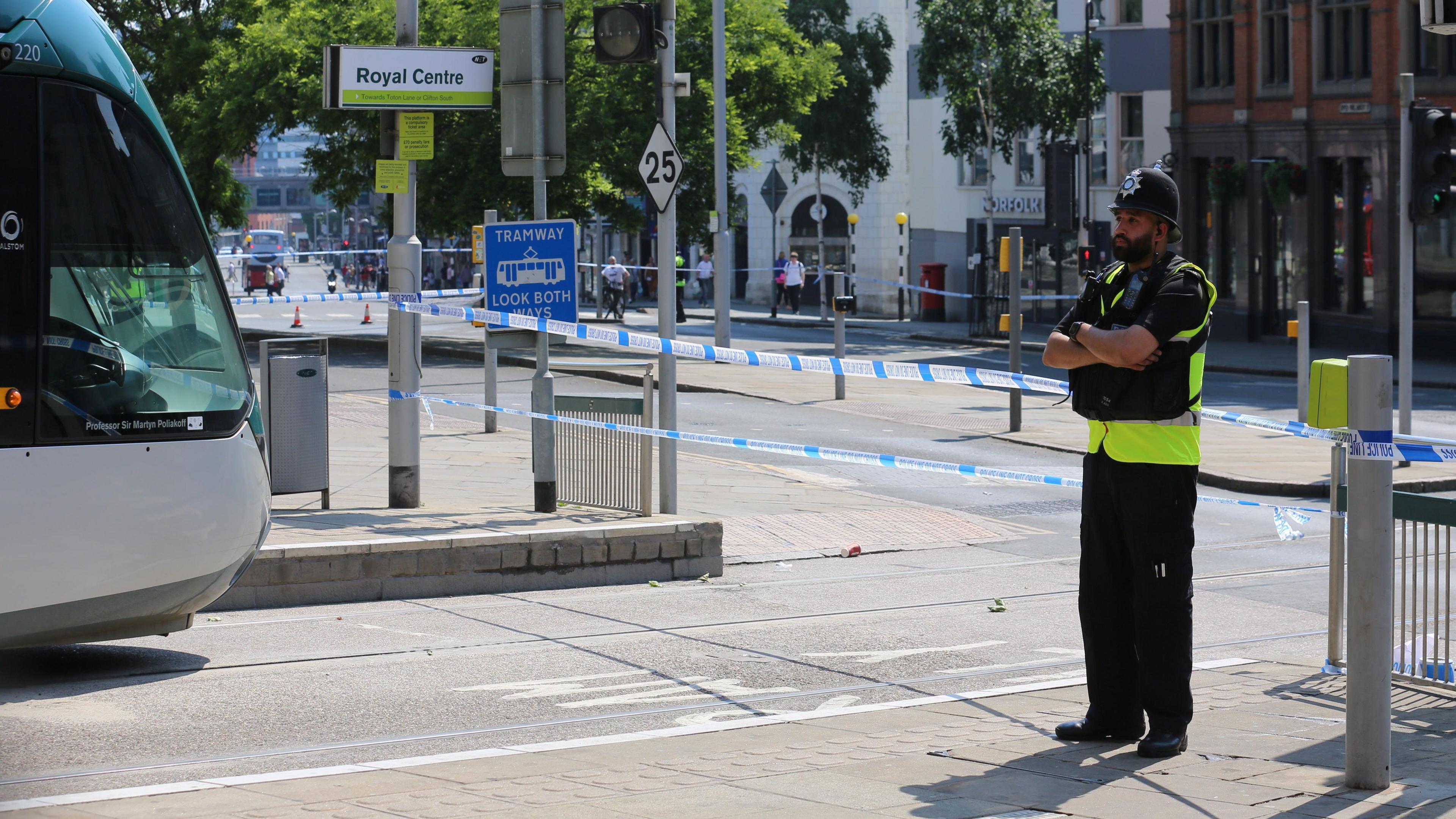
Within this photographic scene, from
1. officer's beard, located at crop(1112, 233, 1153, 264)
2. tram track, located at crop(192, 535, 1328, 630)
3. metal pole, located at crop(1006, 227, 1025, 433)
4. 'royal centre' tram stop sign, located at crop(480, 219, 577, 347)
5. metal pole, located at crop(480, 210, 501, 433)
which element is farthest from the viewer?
metal pole, located at crop(1006, 227, 1025, 433)

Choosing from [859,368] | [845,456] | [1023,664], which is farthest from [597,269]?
[1023,664]

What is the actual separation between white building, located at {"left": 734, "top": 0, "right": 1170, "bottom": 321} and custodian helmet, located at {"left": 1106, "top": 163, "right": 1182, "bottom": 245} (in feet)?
116

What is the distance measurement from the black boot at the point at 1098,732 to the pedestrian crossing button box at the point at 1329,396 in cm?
126

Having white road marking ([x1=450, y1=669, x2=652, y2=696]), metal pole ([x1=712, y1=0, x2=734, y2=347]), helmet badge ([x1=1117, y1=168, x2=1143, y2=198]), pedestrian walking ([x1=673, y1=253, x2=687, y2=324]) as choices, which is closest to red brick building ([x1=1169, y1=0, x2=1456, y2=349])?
metal pole ([x1=712, y1=0, x2=734, y2=347])

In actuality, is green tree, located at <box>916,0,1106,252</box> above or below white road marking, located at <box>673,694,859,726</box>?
above

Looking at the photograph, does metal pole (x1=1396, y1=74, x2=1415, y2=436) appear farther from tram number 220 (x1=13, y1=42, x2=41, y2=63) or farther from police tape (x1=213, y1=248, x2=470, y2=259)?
police tape (x1=213, y1=248, x2=470, y2=259)

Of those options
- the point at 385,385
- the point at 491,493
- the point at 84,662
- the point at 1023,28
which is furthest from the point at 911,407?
the point at 1023,28

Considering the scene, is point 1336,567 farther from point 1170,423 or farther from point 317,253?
point 317,253

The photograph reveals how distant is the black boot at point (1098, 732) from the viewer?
617cm

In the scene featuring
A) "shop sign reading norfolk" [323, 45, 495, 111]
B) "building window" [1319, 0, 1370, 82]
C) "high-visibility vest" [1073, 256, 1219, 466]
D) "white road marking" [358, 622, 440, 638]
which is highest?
"building window" [1319, 0, 1370, 82]

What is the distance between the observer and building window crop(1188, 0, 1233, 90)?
36.2 meters

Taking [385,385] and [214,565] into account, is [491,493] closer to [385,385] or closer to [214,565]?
[214,565]

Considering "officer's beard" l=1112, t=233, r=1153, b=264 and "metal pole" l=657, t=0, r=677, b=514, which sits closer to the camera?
"officer's beard" l=1112, t=233, r=1153, b=264

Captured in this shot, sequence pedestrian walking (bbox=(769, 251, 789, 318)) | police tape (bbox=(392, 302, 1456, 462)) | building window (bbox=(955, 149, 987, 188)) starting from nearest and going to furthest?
police tape (bbox=(392, 302, 1456, 462)) → pedestrian walking (bbox=(769, 251, 789, 318)) → building window (bbox=(955, 149, 987, 188))
